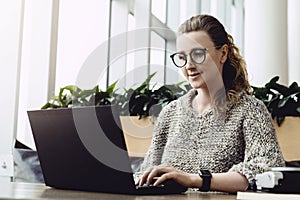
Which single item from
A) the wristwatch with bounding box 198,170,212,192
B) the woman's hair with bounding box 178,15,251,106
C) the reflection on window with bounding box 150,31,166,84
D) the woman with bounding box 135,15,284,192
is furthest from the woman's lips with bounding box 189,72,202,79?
the reflection on window with bounding box 150,31,166,84

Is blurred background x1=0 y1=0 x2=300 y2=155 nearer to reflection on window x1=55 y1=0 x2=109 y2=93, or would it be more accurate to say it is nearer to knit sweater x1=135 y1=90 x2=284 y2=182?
reflection on window x1=55 y1=0 x2=109 y2=93

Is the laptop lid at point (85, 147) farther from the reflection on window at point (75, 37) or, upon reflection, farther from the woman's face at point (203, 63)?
the reflection on window at point (75, 37)

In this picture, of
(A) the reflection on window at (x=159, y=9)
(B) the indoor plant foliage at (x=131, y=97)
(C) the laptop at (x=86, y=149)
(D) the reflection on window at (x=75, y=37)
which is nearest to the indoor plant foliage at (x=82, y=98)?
(B) the indoor plant foliage at (x=131, y=97)

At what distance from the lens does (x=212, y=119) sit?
181 centimetres

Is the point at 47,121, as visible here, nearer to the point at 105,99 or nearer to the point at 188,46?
the point at 188,46

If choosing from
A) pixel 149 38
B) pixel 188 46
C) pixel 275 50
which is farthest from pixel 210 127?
pixel 275 50

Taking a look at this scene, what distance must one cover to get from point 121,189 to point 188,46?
929 millimetres

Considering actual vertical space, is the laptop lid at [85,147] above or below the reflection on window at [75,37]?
below

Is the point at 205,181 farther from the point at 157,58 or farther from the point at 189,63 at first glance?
the point at 157,58

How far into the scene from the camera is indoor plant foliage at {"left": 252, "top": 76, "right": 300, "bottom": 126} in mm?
2367

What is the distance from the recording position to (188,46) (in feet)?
6.02

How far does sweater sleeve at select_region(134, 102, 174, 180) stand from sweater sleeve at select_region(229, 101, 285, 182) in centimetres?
35

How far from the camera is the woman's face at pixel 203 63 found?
1.82 metres

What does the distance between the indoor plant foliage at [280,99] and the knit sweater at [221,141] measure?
588 millimetres
